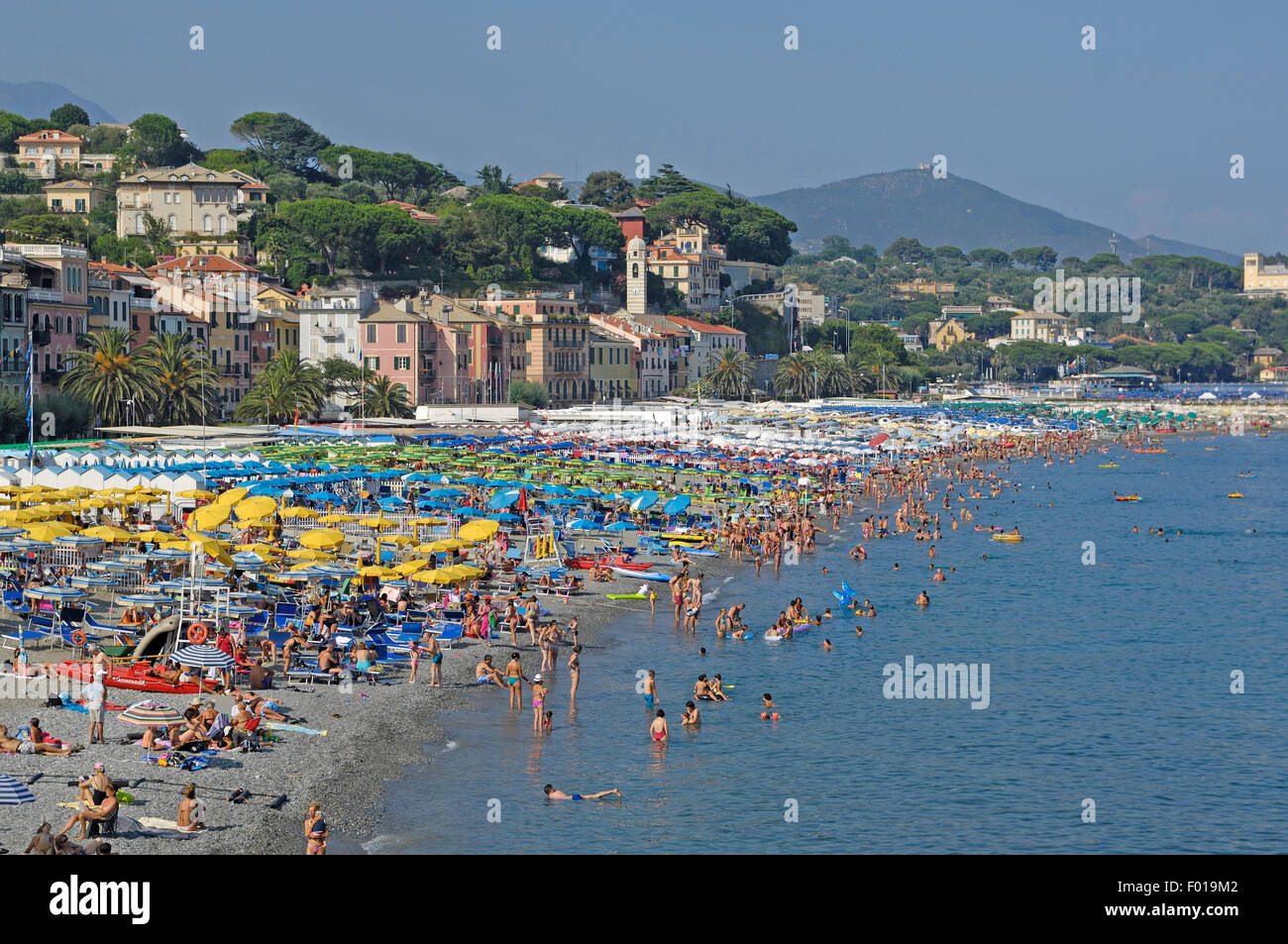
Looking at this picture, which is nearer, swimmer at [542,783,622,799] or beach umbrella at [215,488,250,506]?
swimmer at [542,783,622,799]

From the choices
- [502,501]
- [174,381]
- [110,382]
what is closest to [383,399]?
[174,381]

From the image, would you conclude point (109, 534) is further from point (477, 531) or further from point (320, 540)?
point (477, 531)

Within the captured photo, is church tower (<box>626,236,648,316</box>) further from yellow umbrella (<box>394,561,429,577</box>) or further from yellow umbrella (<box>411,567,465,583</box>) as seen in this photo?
yellow umbrella (<box>411,567,465,583</box>)

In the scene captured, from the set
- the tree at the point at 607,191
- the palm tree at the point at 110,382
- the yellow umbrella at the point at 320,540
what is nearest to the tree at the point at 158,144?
the tree at the point at 607,191

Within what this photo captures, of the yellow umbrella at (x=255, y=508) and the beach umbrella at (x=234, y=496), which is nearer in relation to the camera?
the yellow umbrella at (x=255, y=508)

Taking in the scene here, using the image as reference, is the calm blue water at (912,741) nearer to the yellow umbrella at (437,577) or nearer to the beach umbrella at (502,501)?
the yellow umbrella at (437,577)

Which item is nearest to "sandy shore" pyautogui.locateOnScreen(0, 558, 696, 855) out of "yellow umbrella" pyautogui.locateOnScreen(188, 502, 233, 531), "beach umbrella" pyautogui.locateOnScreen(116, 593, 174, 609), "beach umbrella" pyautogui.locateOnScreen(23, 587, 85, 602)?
"beach umbrella" pyautogui.locateOnScreen(116, 593, 174, 609)
